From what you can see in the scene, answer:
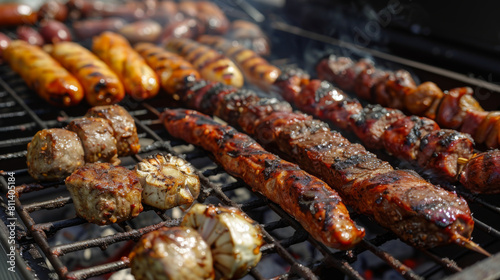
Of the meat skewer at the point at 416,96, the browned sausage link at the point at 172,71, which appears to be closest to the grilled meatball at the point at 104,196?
the browned sausage link at the point at 172,71

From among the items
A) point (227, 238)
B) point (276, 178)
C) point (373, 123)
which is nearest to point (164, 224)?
point (227, 238)

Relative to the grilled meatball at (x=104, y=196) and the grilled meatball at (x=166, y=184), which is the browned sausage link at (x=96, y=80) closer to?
the grilled meatball at (x=166, y=184)

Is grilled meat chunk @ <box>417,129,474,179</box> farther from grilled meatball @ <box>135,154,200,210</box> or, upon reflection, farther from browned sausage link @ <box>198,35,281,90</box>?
browned sausage link @ <box>198,35,281,90</box>

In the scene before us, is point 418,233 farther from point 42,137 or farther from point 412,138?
point 42,137

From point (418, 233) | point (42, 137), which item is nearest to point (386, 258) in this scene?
point (418, 233)

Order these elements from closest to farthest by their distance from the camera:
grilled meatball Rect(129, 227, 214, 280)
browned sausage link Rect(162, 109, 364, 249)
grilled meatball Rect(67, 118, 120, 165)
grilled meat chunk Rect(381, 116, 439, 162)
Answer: grilled meatball Rect(129, 227, 214, 280)
browned sausage link Rect(162, 109, 364, 249)
grilled meatball Rect(67, 118, 120, 165)
grilled meat chunk Rect(381, 116, 439, 162)

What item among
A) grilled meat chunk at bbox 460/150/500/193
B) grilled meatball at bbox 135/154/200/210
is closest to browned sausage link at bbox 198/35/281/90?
grilled meatball at bbox 135/154/200/210

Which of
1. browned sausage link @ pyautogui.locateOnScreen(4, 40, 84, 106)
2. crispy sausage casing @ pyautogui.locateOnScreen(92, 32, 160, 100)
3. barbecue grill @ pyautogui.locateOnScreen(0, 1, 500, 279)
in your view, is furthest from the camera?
crispy sausage casing @ pyautogui.locateOnScreen(92, 32, 160, 100)

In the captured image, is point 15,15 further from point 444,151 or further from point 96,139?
point 444,151
